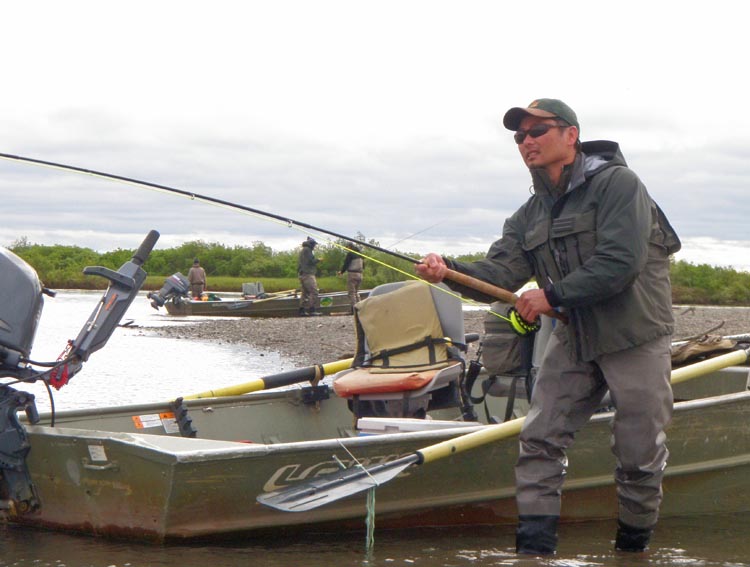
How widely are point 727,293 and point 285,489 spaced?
110 feet

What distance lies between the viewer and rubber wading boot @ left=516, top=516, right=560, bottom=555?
457cm

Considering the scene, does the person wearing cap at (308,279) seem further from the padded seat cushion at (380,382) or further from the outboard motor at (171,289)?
the outboard motor at (171,289)

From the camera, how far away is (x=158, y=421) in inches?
243

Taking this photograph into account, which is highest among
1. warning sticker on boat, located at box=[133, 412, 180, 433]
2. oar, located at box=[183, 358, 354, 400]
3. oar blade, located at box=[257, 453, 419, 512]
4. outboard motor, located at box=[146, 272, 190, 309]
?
outboard motor, located at box=[146, 272, 190, 309]

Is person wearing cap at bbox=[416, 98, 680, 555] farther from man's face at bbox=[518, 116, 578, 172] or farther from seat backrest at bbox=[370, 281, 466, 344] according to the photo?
seat backrest at bbox=[370, 281, 466, 344]

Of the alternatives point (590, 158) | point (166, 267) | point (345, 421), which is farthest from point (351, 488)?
point (166, 267)

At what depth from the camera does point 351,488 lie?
4.70 meters

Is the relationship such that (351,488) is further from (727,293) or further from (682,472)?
(727,293)

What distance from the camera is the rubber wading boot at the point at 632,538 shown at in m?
4.79

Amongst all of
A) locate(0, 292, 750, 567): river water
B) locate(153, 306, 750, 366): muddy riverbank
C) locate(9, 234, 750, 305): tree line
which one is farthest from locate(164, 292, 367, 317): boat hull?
locate(0, 292, 750, 567): river water

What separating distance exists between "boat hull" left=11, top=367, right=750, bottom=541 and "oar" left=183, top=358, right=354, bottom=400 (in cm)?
7

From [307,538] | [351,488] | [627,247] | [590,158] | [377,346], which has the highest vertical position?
[590,158]

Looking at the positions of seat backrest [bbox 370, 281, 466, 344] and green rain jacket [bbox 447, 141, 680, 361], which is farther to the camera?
seat backrest [bbox 370, 281, 466, 344]

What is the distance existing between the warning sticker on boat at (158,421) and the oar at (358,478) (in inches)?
60.6
